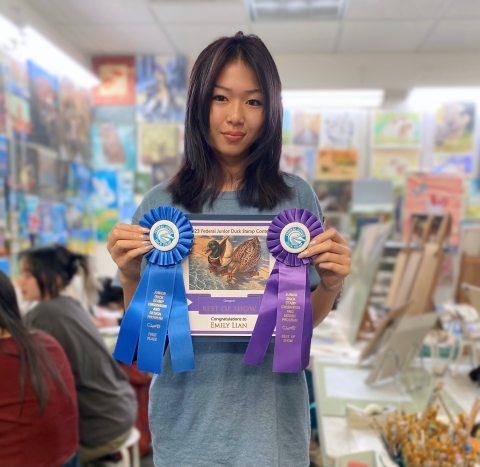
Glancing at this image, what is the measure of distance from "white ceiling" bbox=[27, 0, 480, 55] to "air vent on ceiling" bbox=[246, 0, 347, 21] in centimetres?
6

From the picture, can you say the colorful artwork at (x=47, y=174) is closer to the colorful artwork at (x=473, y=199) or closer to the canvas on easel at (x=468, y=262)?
the canvas on easel at (x=468, y=262)

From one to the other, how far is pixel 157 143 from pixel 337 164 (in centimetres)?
141

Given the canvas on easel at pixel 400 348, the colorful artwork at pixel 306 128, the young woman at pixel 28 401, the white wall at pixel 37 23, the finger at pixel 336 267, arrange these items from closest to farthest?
1. the finger at pixel 336 267
2. the young woman at pixel 28 401
3. the canvas on easel at pixel 400 348
4. the white wall at pixel 37 23
5. the colorful artwork at pixel 306 128

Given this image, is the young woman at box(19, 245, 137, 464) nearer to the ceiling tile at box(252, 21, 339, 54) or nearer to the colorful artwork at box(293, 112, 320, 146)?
the ceiling tile at box(252, 21, 339, 54)

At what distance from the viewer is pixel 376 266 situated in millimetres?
2170

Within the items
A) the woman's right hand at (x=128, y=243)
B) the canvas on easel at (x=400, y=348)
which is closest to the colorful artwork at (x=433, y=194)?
the canvas on easel at (x=400, y=348)

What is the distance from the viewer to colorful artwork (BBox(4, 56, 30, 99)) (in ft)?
8.18

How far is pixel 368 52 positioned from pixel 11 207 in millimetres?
2634

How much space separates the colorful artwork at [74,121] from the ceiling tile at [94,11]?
0.46 m

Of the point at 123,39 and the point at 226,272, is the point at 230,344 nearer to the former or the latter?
the point at 226,272

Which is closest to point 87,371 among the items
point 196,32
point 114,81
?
point 196,32

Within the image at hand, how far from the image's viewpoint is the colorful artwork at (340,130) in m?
3.66

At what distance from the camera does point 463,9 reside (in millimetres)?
2537

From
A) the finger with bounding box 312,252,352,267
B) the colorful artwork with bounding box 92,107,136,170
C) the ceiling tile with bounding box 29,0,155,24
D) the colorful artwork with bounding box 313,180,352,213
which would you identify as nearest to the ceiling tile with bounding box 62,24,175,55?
the ceiling tile with bounding box 29,0,155,24
